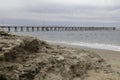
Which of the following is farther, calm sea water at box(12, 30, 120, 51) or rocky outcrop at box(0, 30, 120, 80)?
calm sea water at box(12, 30, 120, 51)

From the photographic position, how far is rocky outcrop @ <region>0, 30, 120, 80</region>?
214 inches

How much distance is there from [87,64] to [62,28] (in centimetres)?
10123

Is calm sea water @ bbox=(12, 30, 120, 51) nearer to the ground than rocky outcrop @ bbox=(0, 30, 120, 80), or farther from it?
→ nearer to the ground

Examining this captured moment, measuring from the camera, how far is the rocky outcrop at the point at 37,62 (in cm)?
543

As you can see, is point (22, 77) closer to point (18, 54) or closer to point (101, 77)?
point (18, 54)

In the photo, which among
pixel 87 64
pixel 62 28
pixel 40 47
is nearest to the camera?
pixel 40 47

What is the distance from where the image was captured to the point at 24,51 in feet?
19.7

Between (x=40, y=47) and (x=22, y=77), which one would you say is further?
(x=40, y=47)

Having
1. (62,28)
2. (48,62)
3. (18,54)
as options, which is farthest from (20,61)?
(62,28)

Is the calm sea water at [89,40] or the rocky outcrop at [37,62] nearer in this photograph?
the rocky outcrop at [37,62]

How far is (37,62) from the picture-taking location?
5.80 meters

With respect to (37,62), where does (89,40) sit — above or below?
below

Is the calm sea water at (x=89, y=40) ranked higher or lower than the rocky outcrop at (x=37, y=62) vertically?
lower

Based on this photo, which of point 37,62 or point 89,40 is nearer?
point 37,62
